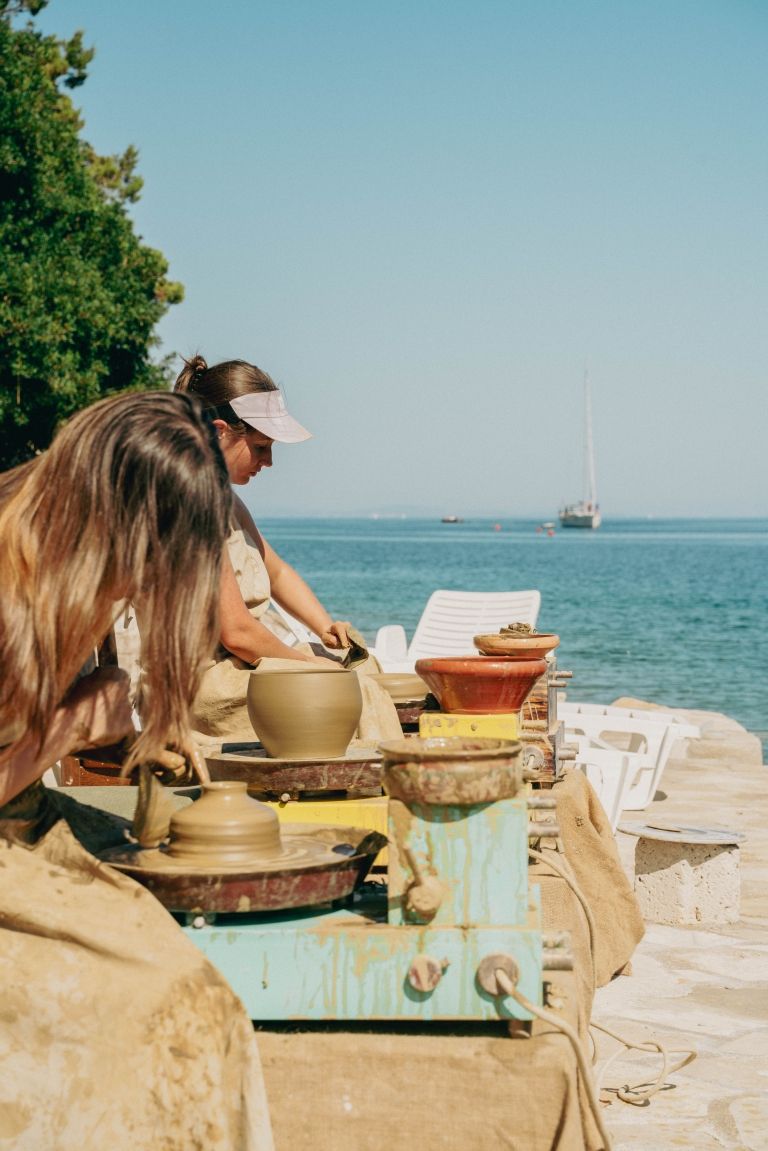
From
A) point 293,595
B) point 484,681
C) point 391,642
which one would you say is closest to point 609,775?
point 293,595

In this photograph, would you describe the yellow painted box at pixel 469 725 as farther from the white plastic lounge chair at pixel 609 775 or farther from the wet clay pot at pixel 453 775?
the white plastic lounge chair at pixel 609 775

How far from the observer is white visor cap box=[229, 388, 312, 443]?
4293 mm

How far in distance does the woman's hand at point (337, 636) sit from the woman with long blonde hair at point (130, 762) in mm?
2333

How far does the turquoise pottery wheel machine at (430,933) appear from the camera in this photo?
6.84ft

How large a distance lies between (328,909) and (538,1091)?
1.62 ft

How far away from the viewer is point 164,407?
86.7 inches

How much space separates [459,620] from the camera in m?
9.98

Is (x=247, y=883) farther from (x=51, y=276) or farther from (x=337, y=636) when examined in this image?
(x=51, y=276)

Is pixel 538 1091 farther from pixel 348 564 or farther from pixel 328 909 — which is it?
pixel 348 564

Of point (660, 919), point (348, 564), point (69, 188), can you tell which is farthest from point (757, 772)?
point (348, 564)

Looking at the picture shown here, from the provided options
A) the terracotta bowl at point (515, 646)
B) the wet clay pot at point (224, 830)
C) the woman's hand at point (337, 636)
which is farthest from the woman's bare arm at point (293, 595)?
the wet clay pot at point (224, 830)

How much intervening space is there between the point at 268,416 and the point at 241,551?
0.48 m

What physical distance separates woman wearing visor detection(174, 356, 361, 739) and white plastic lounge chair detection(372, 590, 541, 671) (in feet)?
15.7

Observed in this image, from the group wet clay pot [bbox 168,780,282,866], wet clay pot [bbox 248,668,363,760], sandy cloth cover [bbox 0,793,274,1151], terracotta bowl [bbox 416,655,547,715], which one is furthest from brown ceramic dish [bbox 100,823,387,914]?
terracotta bowl [bbox 416,655,547,715]
